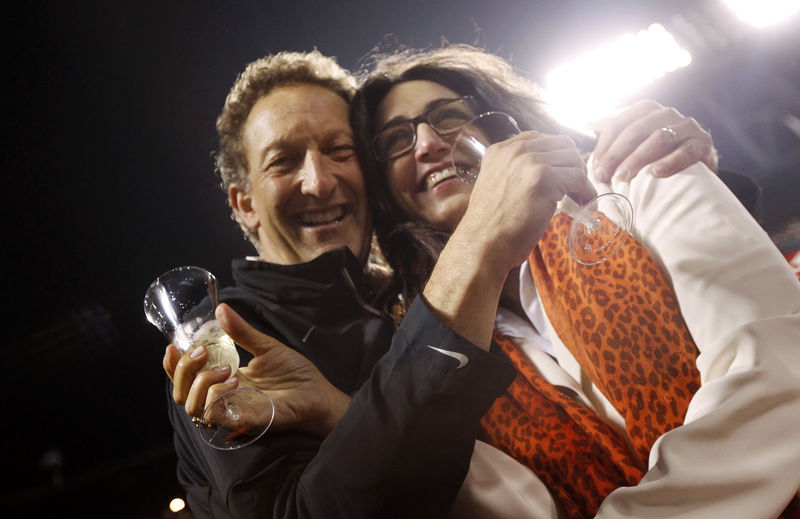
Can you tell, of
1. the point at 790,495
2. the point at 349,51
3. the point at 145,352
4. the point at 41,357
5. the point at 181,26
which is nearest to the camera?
the point at 790,495

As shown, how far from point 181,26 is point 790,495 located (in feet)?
15.4

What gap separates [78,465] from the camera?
29.4ft

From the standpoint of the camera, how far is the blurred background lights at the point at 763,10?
476 centimetres

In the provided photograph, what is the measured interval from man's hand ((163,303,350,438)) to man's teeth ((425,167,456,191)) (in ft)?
2.99

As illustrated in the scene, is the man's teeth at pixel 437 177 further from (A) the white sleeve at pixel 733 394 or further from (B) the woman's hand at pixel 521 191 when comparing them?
(A) the white sleeve at pixel 733 394

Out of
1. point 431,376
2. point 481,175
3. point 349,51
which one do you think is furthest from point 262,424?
point 349,51

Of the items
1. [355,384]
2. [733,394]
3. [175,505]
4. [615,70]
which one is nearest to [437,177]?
[355,384]

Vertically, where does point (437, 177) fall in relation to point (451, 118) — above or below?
below

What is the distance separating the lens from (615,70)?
18.6 ft

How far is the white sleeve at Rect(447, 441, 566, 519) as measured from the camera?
3.29ft

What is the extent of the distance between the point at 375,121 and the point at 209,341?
1.38 metres

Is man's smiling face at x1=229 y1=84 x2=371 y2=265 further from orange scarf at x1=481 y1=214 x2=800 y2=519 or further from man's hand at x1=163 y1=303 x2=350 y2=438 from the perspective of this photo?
orange scarf at x1=481 y1=214 x2=800 y2=519

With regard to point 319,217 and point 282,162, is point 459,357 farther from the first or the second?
point 282,162

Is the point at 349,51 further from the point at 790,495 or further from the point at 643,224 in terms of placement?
the point at 790,495
